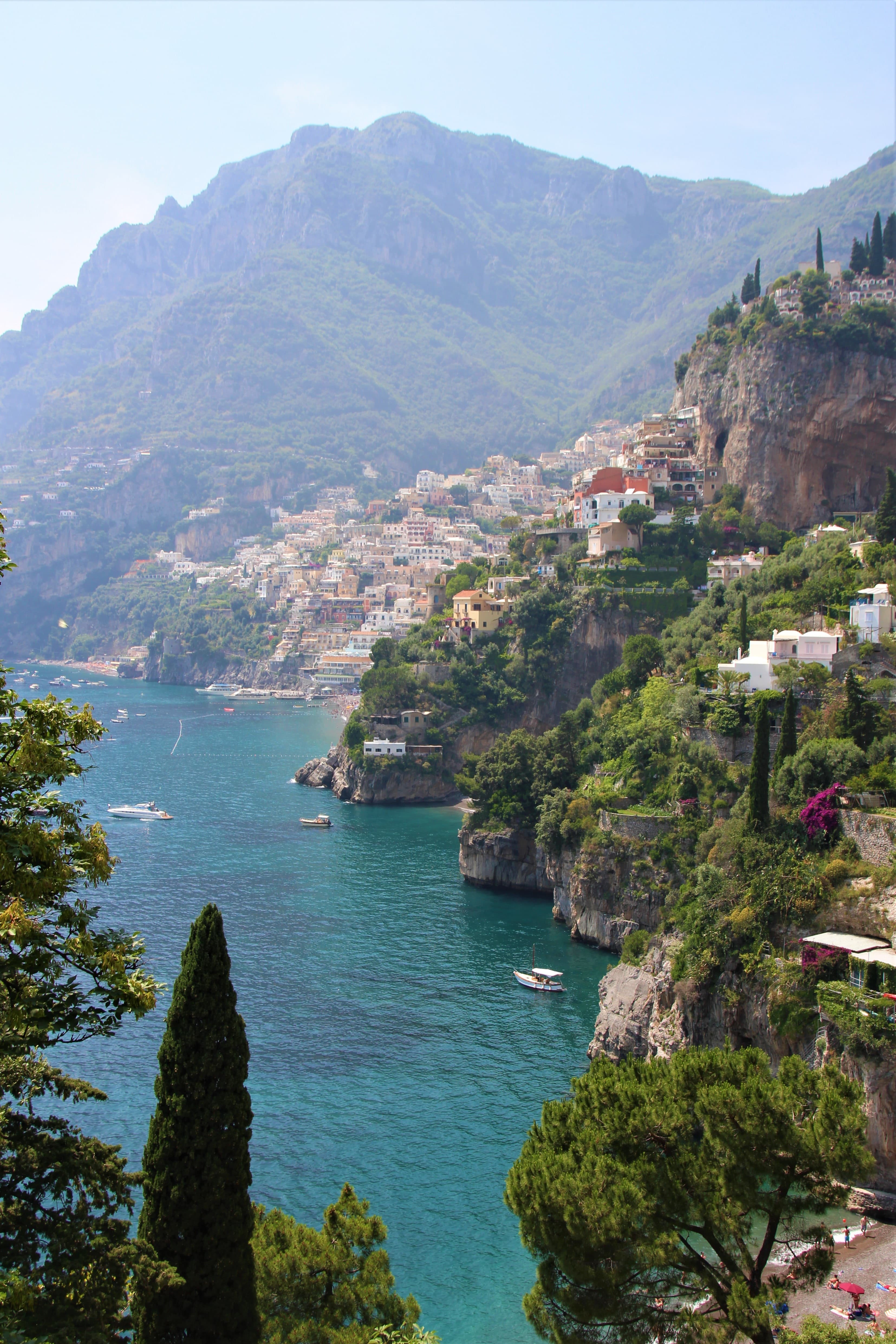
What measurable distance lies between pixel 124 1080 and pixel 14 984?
23.1 m

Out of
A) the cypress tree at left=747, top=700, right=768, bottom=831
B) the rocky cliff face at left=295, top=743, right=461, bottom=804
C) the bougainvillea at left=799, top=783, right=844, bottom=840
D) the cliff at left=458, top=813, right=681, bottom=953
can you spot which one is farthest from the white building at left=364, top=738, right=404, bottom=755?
the bougainvillea at left=799, top=783, right=844, bottom=840

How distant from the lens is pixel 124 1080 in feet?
103

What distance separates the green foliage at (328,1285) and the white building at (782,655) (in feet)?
92.9

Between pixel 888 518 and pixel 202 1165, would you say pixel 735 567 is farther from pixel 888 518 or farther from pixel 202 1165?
pixel 202 1165

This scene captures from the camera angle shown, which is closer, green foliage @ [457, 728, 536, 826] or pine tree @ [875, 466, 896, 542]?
pine tree @ [875, 466, 896, 542]

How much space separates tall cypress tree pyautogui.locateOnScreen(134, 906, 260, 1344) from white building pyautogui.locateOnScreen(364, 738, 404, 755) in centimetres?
5742

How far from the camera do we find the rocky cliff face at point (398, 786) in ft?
234

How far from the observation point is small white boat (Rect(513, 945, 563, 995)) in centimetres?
3700

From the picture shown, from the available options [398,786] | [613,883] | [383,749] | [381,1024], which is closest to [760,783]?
[613,883]

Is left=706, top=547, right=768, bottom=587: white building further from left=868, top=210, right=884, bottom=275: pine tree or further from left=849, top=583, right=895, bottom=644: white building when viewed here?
left=868, top=210, right=884, bottom=275: pine tree

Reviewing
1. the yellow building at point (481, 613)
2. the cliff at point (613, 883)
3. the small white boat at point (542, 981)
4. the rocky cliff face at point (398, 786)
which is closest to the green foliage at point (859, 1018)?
the cliff at point (613, 883)

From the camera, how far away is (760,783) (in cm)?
3225

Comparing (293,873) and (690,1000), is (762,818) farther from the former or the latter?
(293,873)

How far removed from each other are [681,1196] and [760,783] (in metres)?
18.4
